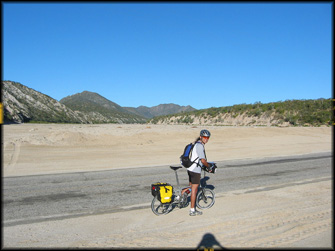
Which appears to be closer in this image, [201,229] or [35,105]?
[201,229]

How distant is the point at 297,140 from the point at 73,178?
2702 centimetres

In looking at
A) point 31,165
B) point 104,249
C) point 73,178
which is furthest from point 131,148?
point 104,249

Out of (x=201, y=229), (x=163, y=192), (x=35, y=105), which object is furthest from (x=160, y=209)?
(x=35, y=105)

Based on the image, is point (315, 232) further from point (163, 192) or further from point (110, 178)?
point (110, 178)

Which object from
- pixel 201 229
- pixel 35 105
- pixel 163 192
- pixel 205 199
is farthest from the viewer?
pixel 35 105

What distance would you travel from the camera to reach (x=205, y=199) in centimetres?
834

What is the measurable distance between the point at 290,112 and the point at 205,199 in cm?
4887

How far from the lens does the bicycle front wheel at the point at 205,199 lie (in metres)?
8.20

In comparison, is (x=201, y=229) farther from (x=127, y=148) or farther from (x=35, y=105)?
(x=35, y=105)

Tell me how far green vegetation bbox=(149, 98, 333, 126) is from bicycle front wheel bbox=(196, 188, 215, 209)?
4378cm

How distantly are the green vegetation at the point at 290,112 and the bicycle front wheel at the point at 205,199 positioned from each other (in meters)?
43.8

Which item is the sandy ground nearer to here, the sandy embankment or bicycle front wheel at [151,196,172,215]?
bicycle front wheel at [151,196,172,215]

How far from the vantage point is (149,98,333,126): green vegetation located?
4853 cm

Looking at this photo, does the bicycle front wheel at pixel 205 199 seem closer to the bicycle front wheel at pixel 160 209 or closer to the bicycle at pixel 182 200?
the bicycle at pixel 182 200
